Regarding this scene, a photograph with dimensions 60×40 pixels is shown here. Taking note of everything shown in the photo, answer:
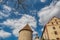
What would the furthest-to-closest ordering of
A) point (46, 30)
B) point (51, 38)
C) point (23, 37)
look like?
point (23, 37) < point (46, 30) < point (51, 38)

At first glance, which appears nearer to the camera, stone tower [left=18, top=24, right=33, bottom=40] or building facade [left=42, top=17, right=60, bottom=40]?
building facade [left=42, top=17, right=60, bottom=40]

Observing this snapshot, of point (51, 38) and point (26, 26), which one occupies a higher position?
point (26, 26)

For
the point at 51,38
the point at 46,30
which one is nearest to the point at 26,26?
the point at 46,30

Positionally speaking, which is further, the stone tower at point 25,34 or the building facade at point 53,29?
the stone tower at point 25,34

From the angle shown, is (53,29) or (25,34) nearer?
(53,29)

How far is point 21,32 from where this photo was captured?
159ft

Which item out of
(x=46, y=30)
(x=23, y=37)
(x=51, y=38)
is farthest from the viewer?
(x=23, y=37)

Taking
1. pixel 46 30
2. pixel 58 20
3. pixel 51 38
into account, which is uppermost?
pixel 58 20

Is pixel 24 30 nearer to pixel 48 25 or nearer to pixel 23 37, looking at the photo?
pixel 23 37

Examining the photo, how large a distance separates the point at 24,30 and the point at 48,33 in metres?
10.9

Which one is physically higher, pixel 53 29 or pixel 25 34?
pixel 53 29

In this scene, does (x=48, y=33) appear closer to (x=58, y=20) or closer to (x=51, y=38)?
(x=51, y=38)

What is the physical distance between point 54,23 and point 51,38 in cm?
501

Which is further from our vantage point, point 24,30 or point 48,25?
point 24,30
